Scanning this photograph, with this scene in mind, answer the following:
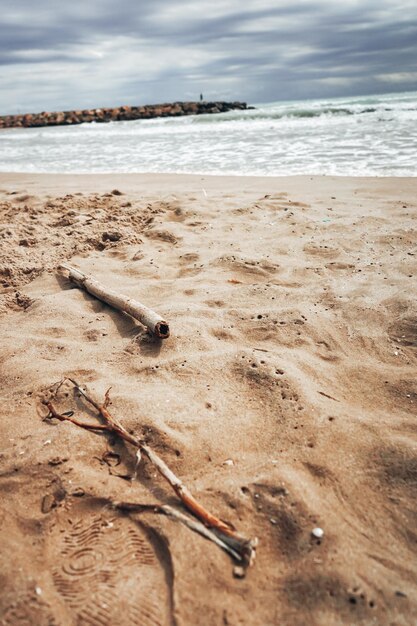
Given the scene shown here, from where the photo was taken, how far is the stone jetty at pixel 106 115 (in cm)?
3734

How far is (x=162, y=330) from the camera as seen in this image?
2387mm

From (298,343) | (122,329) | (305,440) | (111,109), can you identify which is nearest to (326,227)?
(298,343)

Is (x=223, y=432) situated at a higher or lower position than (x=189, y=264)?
lower

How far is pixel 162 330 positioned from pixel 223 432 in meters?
0.78

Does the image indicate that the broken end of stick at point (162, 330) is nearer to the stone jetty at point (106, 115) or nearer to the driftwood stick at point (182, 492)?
the driftwood stick at point (182, 492)

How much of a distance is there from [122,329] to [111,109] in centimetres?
4193

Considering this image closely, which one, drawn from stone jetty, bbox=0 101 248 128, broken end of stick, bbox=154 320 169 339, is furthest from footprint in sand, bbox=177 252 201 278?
stone jetty, bbox=0 101 248 128

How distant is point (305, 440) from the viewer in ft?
5.73

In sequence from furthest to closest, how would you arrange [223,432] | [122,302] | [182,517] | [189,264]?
[189,264]
[122,302]
[223,432]
[182,517]

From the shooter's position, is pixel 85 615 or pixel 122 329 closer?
pixel 85 615

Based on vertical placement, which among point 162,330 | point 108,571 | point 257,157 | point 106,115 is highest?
point 106,115

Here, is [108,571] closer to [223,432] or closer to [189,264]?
[223,432]

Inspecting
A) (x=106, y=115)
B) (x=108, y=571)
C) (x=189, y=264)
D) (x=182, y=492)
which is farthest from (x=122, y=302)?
(x=106, y=115)

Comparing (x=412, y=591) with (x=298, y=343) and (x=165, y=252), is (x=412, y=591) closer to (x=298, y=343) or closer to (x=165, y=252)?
(x=298, y=343)
